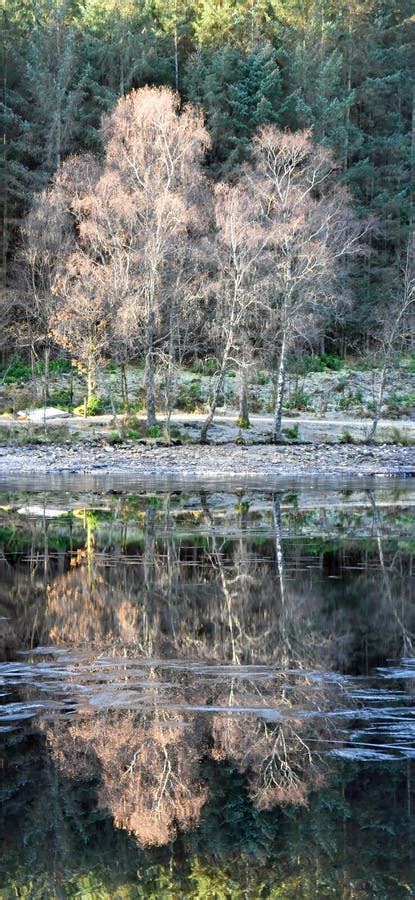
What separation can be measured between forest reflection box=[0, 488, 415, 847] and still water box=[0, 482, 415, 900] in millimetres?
24

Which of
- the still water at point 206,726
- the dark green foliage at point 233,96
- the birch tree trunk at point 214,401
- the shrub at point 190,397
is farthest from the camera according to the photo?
the dark green foliage at point 233,96

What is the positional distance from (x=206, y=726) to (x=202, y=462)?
26.4 m

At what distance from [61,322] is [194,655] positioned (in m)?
31.3

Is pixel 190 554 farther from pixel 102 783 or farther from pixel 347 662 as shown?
pixel 102 783

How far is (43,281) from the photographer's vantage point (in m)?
44.2

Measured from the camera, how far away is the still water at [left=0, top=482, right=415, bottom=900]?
5.70 metres

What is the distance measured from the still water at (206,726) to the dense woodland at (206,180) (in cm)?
2289

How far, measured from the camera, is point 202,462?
34.2m

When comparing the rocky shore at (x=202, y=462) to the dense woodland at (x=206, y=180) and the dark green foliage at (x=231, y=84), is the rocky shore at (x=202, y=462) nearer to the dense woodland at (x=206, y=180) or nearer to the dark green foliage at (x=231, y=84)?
the dense woodland at (x=206, y=180)

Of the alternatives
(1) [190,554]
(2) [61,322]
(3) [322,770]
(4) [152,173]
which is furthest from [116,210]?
(3) [322,770]

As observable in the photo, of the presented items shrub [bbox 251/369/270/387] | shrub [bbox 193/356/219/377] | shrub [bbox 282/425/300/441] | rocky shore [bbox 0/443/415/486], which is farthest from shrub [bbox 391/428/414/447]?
shrub [bbox 193/356/219/377]

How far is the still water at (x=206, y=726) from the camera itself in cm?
570

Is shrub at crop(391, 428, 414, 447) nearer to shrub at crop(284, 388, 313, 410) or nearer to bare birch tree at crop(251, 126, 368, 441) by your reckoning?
bare birch tree at crop(251, 126, 368, 441)

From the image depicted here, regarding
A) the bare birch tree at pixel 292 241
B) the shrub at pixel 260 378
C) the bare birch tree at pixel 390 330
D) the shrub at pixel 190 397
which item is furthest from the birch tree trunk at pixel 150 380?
the shrub at pixel 260 378
